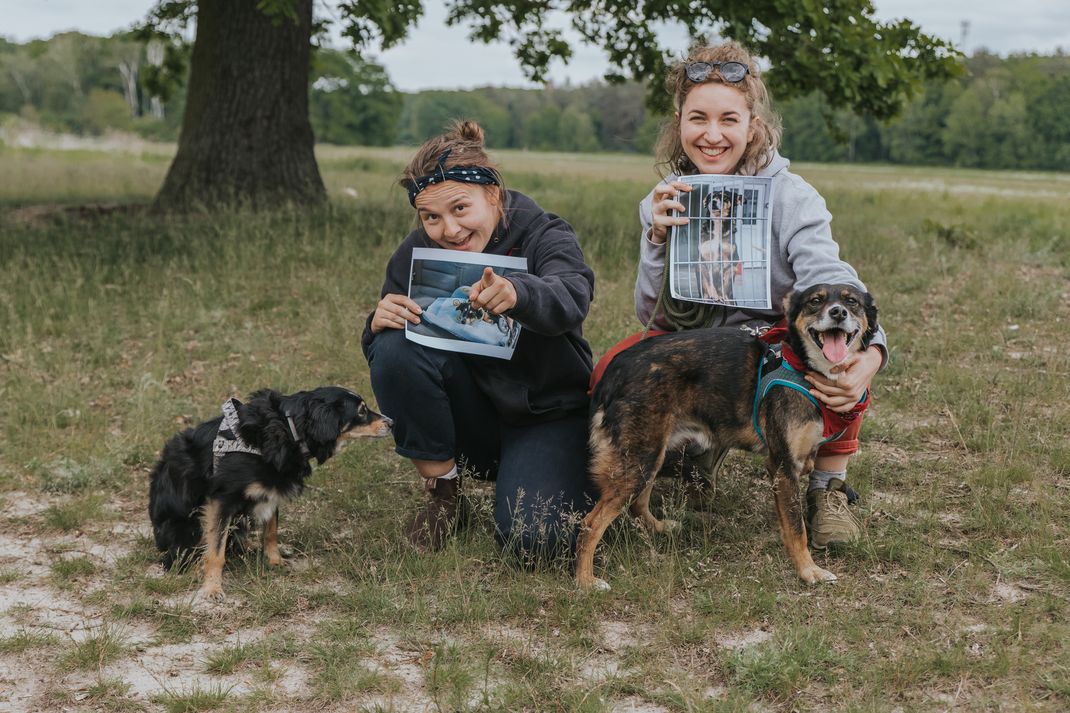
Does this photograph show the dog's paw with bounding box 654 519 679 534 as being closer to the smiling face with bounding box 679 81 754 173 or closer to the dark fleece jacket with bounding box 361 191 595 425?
the dark fleece jacket with bounding box 361 191 595 425

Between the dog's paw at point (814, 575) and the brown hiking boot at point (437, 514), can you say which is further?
the brown hiking boot at point (437, 514)

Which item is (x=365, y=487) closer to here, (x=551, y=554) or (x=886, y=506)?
(x=551, y=554)

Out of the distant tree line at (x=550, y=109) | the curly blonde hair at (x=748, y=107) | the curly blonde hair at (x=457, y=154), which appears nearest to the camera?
the curly blonde hair at (x=457, y=154)

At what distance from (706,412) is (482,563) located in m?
1.19

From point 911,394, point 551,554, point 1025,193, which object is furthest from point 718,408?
point 1025,193

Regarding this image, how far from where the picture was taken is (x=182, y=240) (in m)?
10.1

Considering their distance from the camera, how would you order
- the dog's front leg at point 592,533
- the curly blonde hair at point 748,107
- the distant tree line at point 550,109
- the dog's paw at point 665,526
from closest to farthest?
the dog's front leg at point 592,533, the curly blonde hair at point 748,107, the dog's paw at point 665,526, the distant tree line at point 550,109

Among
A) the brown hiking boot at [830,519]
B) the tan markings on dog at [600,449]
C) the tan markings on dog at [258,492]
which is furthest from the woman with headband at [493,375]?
the brown hiking boot at [830,519]

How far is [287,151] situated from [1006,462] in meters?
9.76

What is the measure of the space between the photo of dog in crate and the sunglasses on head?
1.13m

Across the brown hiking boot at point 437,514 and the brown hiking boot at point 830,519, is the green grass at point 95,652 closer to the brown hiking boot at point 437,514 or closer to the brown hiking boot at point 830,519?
the brown hiking boot at point 437,514

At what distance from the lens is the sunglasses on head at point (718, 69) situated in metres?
4.07

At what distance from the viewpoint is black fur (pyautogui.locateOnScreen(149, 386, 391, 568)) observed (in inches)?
159

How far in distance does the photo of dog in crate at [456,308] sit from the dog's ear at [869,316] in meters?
1.44
